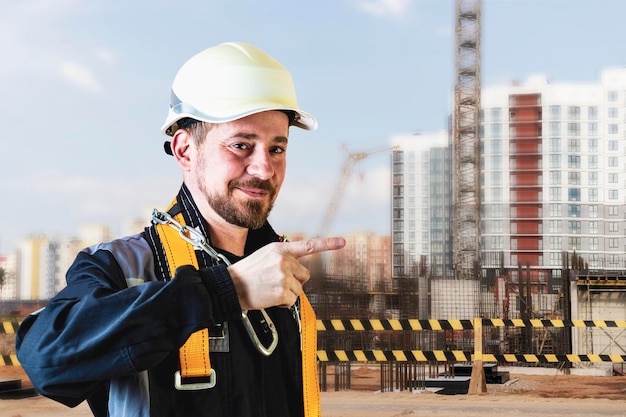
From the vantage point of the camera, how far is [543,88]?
63188mm

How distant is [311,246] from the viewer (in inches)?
42.8

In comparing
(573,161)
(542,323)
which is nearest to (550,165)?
(573,161)

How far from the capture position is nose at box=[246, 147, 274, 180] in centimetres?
122

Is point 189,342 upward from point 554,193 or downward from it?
downward

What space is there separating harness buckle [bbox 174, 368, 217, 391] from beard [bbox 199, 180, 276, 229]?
9.1 inches

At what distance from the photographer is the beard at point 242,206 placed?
4.03 feet

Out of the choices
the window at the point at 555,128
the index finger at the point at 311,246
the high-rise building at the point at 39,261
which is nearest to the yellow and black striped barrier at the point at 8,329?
the index finger at the point at 311,246

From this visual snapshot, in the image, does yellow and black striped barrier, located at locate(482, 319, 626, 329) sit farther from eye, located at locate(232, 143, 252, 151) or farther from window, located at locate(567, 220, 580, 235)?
window, located at locate(567, 220, 580, 235)

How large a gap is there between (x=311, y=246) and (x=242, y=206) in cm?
19

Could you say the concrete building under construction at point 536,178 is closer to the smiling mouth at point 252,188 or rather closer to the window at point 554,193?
the window at point 554,193

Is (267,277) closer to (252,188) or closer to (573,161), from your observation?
(252,188)

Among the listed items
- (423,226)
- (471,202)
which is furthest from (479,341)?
(423,226)

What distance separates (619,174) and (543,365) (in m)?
48.7

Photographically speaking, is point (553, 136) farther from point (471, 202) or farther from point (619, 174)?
point (471, 202)
